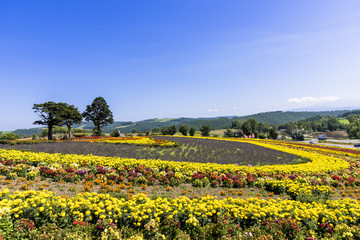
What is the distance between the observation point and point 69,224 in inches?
207

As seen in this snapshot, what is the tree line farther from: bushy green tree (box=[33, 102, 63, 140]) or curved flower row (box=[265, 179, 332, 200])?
curved flower row (box=[265, 179, 332, 200])

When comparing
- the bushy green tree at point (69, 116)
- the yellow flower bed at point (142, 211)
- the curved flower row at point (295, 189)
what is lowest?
the curved flower row at point (295, 189)

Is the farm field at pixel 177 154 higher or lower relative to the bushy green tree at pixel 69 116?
lower

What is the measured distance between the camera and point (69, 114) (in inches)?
1575

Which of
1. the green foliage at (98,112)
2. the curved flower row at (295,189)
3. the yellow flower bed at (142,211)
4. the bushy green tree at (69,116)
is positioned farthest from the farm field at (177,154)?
the green foliage at (98,112)

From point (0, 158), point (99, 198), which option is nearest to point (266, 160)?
point (99, 198)

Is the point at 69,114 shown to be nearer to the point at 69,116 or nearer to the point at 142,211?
the point at 69,116

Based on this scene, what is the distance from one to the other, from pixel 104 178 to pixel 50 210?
5.04 m

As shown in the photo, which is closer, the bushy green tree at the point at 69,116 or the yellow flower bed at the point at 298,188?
the yellow flower bed at the point at 298,188

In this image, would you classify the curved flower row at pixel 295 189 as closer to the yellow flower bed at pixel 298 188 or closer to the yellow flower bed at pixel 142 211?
the yellow flower bed at pixel 298 188

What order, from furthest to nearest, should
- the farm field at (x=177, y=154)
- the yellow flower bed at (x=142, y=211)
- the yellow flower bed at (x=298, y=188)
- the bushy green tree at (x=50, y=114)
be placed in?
the bushy green tree at (x=50, y=114)
the farm field at (x=177, y=154)
the yellow flower bed at (x=298, y=188)
the yellow flower bed at (x=142, y=211)

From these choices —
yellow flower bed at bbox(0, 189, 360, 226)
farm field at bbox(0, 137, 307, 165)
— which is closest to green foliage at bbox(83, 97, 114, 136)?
farm field at bbox(0, 137, 307, 165)

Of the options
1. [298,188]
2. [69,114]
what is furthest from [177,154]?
[69,114]

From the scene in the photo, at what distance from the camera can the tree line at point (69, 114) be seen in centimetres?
3831
